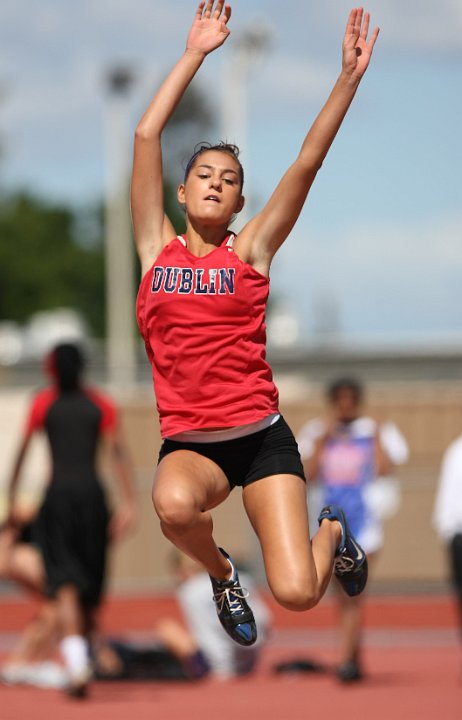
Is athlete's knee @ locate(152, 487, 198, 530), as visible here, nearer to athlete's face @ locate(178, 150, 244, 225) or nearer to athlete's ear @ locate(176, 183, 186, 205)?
athlete's face @ locate(178, 150, 244, 225)

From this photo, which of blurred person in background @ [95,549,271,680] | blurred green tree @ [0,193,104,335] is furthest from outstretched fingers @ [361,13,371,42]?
blurred green tree @ [0,193,104,335]

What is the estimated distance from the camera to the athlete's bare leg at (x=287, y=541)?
6.36m

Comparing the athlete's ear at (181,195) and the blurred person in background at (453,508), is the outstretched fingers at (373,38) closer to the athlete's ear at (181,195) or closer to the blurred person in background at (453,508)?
the athlete's ear at (181,195)

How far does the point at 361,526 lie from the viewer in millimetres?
11602

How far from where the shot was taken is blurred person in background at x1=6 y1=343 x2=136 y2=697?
35.8 feet

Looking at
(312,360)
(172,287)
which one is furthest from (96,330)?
(172,287)

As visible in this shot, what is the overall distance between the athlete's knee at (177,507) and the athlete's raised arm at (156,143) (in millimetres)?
1077

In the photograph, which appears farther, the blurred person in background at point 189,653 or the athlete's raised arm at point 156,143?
the blurred person in background at point 189,653

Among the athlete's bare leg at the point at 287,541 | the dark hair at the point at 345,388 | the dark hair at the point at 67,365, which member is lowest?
the athlete's bare leg at the point at 287,541

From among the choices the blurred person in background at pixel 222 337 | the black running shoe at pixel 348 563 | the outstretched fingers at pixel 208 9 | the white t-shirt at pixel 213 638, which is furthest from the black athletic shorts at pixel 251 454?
the white t-shirt at pixel 213 638

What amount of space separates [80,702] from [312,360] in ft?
102

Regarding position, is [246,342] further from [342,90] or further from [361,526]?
[361,526]

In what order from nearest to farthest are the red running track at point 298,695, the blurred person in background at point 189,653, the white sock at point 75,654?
the red running track at point 298,695
the white sock at point 75,654
the blurred person in background at point 189,653

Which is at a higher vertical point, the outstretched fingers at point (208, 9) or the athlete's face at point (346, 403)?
→ the outstretched fingers at point (208, 9)
